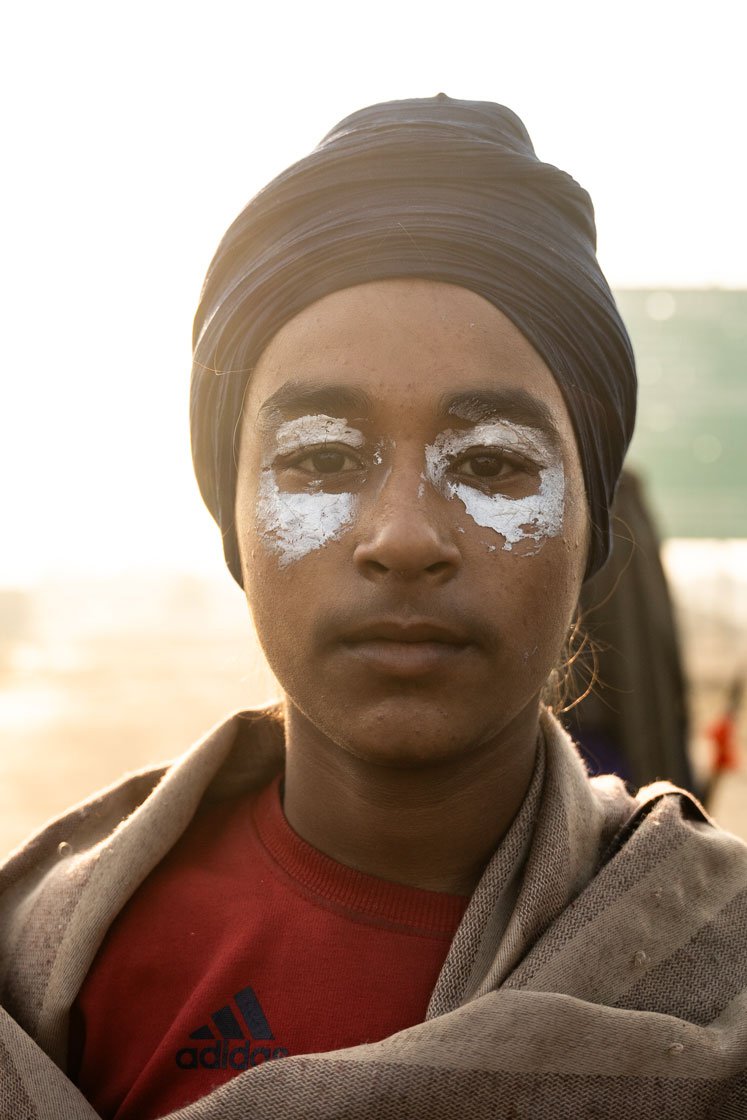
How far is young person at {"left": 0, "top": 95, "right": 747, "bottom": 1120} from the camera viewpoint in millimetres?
1771

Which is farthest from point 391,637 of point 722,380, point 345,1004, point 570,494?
point 722,380

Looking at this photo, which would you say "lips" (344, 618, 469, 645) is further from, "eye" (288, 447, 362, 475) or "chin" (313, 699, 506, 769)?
"eye" (288, 447, 362, 475)

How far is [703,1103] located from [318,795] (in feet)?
2.91

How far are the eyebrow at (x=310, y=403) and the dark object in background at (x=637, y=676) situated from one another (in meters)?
3.10

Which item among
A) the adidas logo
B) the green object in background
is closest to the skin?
the adidas logo

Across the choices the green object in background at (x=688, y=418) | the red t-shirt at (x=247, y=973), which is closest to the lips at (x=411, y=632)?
the red t-shirt at (x=247, y=973)

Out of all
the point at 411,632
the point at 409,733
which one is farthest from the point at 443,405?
the point at 409,733

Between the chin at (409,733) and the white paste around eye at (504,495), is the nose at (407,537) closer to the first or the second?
the white paste around eye at (504,495)

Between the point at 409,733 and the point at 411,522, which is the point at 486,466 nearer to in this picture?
the point at 411,522

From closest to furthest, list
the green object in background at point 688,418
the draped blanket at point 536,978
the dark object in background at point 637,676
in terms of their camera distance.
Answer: the draped blanket at point 536,978 → the dark object in background at point 637,676 → the green object in background at point 688,418

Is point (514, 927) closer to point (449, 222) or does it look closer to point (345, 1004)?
point (345, 1004)

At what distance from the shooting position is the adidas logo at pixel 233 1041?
193 centimetres

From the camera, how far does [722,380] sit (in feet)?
35.9

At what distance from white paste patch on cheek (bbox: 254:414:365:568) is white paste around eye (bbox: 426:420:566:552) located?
0.16 meters
